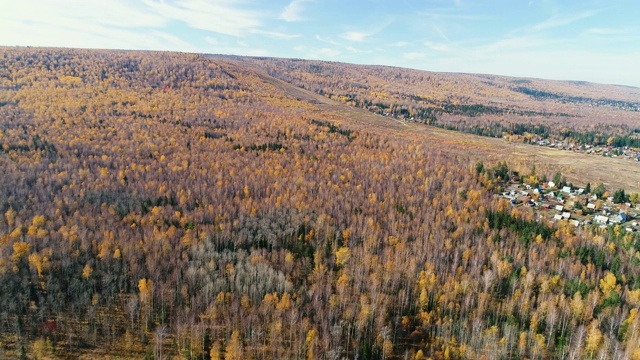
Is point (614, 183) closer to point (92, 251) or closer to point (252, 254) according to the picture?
point (252, 254)

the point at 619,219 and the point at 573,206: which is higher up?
the point at 573,206

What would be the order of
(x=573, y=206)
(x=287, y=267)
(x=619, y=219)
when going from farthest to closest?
(x=573, y=206)
(x=619, y=219)
(x=287, y=267)

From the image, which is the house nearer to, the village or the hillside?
the village

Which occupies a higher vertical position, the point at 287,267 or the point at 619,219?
the point at 619,219

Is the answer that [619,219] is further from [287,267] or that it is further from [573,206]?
[287,267]

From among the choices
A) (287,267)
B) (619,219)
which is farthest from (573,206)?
(287,267)

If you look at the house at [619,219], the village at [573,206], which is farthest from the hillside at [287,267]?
the house at [619,219]

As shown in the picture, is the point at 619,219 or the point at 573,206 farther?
the point at 573,206

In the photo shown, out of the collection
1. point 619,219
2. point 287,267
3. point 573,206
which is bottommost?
point 287,267

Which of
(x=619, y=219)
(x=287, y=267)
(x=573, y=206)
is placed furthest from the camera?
(x=573, y=206)

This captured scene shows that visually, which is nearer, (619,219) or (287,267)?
(287,267)

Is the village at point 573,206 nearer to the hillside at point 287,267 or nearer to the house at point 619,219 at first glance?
the house at point 619,219
